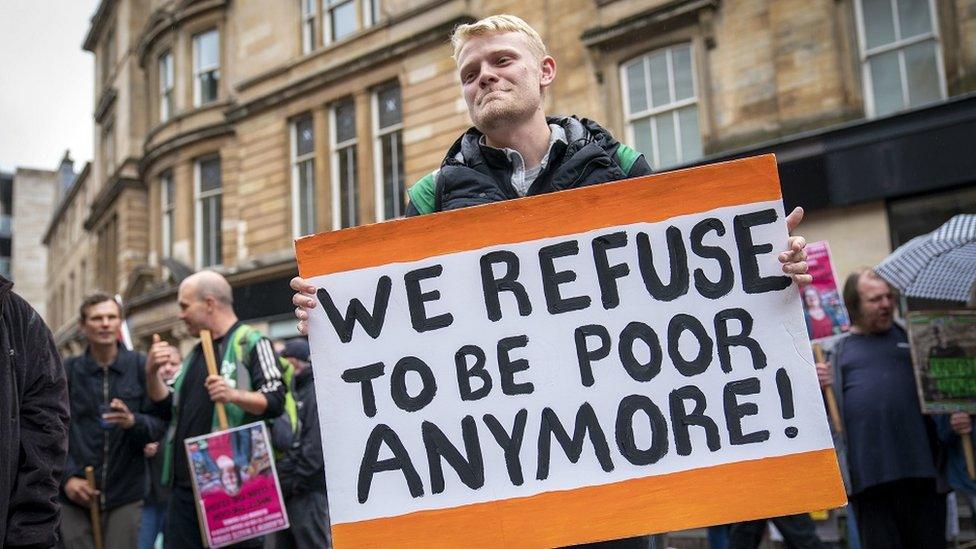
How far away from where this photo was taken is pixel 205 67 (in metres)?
20.5

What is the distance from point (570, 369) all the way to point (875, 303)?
2957 millimetres

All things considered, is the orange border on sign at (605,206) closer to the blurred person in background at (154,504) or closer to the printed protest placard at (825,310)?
the printed protest placard at (825,310)

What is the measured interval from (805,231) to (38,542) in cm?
959

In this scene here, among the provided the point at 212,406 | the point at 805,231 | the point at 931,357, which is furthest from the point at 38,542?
the point at 805,231

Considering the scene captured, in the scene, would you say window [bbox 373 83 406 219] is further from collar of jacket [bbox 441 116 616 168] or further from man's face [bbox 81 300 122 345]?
collar of jacket [bbox 441 116 616 168]

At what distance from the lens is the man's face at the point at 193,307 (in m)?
4.14

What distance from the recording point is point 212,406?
161 inches

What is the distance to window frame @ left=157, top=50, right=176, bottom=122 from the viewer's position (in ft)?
71.1

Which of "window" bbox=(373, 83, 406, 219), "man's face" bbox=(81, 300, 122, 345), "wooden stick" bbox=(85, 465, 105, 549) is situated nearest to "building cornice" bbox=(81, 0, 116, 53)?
"window" bbox=(373, 83, 406, 219)

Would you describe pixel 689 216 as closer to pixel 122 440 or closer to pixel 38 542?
pixel 38 542

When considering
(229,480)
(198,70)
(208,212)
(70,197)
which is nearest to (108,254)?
(208,212)

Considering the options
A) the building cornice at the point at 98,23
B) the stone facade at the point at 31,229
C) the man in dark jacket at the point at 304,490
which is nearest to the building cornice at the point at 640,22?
the man in dark jacket at the point at 304,490

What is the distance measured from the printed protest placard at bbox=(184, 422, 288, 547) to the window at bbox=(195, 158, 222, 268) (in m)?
16.6

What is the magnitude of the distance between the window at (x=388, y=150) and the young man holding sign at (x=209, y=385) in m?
11.3
